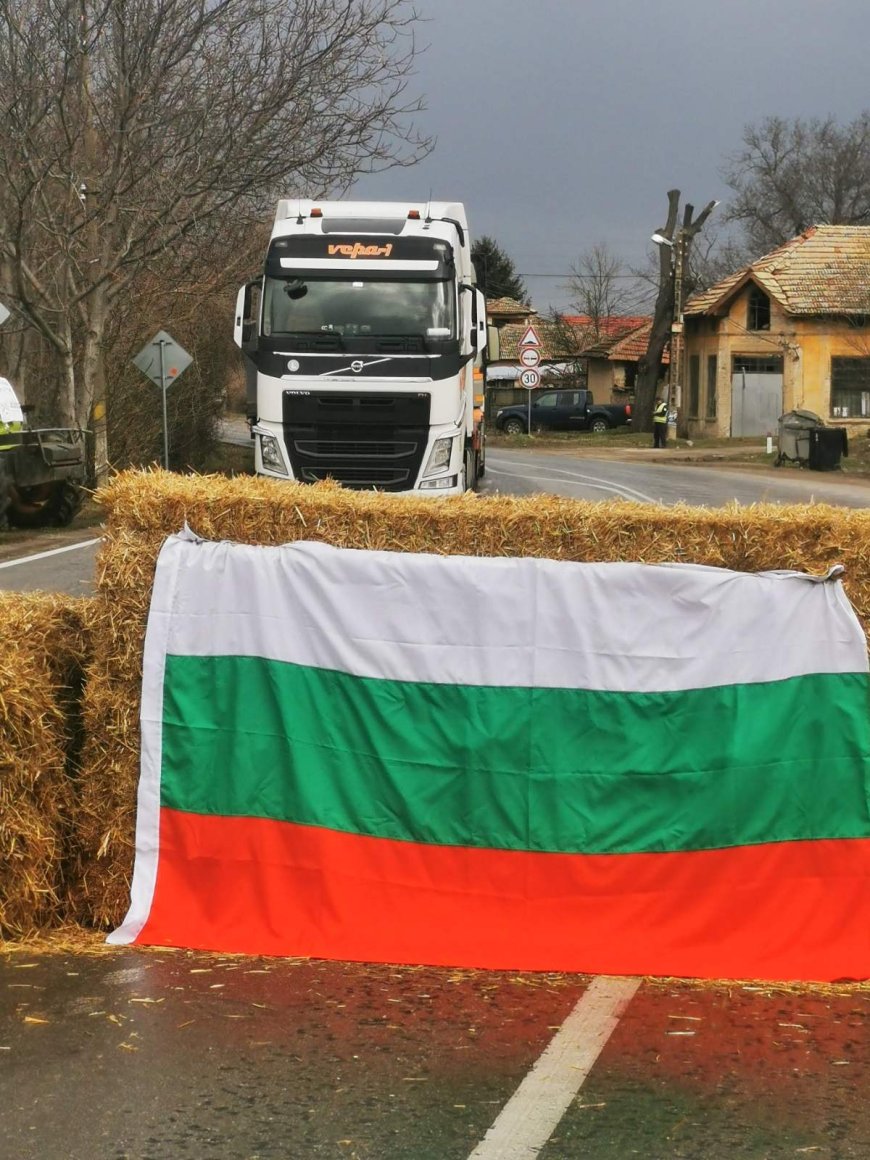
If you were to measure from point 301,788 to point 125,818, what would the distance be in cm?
66

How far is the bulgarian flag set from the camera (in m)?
4.88

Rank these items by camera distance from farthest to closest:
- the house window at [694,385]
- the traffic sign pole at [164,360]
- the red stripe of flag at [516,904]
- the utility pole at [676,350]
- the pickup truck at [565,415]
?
the pickup truck at [565,415], the house window at [694,385], the utility pole at [676,350], the traffic sign pole at [164,360], the red stripe of flag at [516,904]

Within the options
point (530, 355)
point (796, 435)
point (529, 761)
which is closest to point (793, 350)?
point (530, 355)

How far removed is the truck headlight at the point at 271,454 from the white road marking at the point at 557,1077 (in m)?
12.9

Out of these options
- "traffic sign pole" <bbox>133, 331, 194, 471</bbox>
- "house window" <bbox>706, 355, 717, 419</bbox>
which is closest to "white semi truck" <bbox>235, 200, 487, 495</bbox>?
"traffic sign pole" <bbox>133, 331, 194, 471</bbox>

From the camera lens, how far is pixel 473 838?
4980 millimetres

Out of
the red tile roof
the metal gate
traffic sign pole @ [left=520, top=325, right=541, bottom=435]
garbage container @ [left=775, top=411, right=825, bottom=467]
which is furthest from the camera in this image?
the metal gate

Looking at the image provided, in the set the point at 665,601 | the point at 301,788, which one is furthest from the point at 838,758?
the point at 301,788

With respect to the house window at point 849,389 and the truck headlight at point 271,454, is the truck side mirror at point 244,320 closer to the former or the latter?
the truck headlight at point 271,454

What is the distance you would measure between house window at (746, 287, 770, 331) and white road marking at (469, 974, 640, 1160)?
51.1 m

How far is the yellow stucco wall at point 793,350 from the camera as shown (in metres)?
51.6

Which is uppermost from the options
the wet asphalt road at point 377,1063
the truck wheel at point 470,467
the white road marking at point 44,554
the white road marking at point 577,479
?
the truck wheel at point 470,467

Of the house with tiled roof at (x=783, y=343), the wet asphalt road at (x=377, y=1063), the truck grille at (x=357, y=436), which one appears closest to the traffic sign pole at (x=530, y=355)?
the house with tiled roof at (x=783, y=343)

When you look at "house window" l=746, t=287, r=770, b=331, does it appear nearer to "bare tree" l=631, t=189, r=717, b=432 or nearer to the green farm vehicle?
"bare tree" l=631, t=189, r=717, b=432
